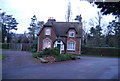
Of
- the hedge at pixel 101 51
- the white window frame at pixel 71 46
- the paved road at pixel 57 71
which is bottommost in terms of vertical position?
the paved road at pixel 57 71

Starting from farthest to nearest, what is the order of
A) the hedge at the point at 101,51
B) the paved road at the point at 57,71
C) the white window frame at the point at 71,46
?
1. the white window frame at the point at 71,46
2. the hedge at the point at 101,51
3. the paved road at the point at 57,71

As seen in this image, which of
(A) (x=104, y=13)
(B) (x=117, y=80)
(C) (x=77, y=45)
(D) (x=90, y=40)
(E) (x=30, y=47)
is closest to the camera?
(A) (x=104, y=13)

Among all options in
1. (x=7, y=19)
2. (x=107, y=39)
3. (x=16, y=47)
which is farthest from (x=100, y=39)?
(x=7, y=19)

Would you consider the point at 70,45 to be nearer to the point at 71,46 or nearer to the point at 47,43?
the point at 71,46

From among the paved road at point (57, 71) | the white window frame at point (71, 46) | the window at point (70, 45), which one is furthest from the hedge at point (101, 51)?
the paved road at point (57, 71)

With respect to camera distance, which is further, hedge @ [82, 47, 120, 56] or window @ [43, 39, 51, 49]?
window @ [43, 39, 51, 49]

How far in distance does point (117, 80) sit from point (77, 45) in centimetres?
2901

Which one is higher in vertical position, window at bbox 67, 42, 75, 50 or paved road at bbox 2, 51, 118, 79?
window at bbox 67, 42, 75, 50

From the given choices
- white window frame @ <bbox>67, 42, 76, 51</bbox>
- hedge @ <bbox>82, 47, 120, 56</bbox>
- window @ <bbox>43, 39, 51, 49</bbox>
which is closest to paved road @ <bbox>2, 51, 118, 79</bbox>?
hedge @ <bbox>82, 47, 120, 56</bbox>

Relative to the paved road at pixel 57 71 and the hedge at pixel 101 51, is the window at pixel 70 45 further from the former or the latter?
the paved road at pixel 57 71

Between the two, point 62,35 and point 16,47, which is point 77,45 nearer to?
point 62,35

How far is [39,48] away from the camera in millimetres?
38531

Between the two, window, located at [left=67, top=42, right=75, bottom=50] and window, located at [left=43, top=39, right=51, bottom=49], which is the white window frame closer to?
window, located at [left=67, top=42, right=75, bottom=50]

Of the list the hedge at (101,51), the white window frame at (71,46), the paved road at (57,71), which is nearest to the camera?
the paved road at (57,71)
